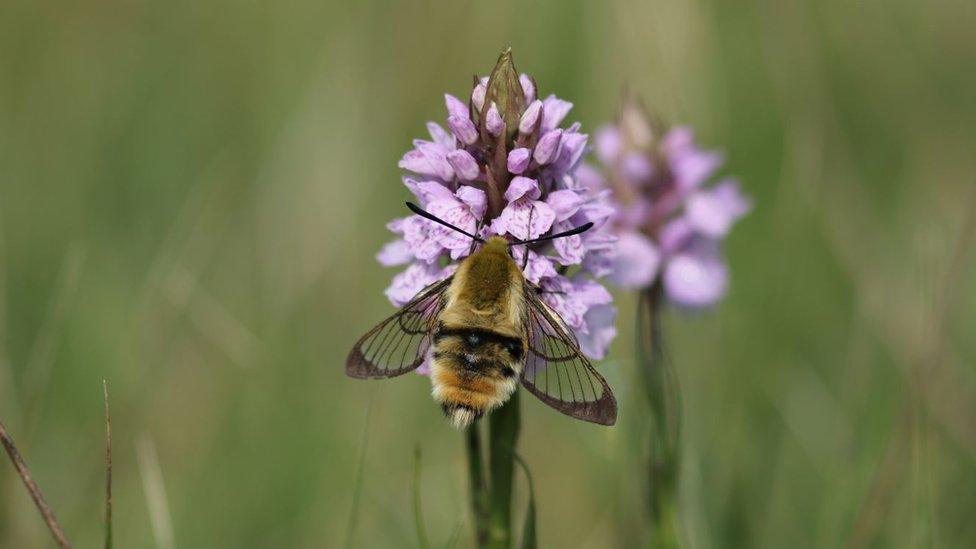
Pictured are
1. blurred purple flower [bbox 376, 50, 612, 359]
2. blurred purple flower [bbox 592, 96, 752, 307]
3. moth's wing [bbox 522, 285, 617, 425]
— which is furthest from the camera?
blurred purple flower [bbox 592, 96, 752, 307]

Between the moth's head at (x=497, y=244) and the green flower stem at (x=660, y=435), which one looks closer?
the moth's head at (x=497, y=244)

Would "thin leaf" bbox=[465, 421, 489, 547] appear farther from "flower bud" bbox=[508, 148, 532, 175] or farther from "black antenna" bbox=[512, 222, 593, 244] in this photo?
"flower bud" bbox=[508, 148, 532, 175]

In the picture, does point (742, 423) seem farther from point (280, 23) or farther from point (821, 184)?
point (280, 23)

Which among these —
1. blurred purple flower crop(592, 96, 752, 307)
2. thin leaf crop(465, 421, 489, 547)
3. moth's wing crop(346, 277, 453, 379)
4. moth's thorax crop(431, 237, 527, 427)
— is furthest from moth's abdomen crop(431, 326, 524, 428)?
blurred purple flower crop(592, 96, 752, 307)

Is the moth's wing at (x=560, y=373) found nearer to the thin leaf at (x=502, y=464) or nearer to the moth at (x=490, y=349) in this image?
the moth at (x=490, y=349)

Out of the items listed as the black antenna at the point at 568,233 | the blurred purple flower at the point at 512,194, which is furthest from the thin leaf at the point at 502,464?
the black antenna at the point at 568,233

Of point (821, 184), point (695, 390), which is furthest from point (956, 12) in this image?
point (695, 390)

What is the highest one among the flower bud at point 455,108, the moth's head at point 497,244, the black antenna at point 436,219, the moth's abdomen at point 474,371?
the flower bud at point 455,108
